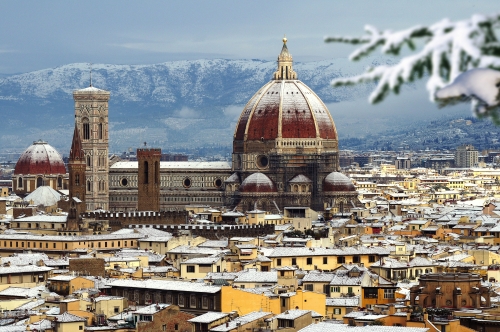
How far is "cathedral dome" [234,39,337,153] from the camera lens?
130m

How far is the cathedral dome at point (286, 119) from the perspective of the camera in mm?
130125

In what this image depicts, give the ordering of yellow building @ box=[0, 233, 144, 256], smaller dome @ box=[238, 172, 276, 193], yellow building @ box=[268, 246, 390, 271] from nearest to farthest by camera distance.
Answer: yellow building @ box=[268, 246, 390, 271]
yellow building @ box=[0, 233, 144, 256]
smaller dome @ box=[238, 172, 276, 193]

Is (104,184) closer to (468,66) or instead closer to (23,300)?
(23,300)

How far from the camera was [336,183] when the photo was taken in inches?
4902

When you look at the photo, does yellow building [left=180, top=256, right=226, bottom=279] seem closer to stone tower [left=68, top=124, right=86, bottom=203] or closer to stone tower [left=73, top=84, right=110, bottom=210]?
stone tower [left=68, top=124, right=86, bottom=203]

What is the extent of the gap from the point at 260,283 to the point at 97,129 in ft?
278

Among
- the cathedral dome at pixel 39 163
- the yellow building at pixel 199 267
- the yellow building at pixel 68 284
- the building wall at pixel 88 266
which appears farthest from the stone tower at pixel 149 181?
the yellow building at pixel 68 284

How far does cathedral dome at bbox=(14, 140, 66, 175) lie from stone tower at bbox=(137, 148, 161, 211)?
96.4 feet

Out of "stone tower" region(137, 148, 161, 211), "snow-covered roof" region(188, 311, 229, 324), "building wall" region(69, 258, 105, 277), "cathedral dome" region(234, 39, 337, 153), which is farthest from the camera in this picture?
"cathedral dome" region(234, 39, 337, 153)

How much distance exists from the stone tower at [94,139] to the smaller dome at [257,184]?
47.8 feet

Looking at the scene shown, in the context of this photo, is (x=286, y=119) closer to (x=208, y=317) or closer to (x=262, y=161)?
(x=262, y=161)

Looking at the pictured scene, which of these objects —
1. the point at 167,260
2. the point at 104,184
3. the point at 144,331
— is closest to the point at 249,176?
the point at 104,184

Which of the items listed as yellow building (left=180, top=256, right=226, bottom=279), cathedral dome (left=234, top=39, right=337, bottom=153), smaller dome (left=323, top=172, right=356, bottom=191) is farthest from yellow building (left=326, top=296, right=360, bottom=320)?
cathedral dome (left=234, top=39, right=337, bottom=153)

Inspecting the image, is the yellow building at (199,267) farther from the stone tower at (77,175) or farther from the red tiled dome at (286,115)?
the red tiled dome at (286,115)
